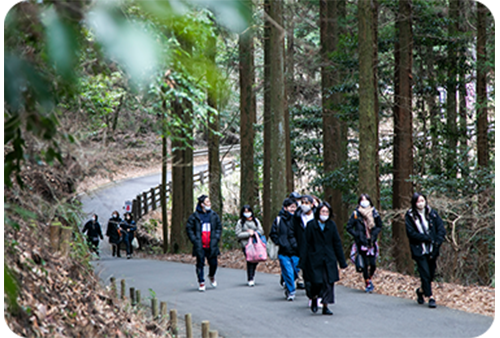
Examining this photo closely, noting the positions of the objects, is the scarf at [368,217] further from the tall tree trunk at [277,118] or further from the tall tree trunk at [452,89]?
the tall tree trunk at [452,89]

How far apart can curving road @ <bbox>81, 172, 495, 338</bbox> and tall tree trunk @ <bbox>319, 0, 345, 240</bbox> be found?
950cm

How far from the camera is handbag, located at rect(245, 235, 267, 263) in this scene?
12.7 metres

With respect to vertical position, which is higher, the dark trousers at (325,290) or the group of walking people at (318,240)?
the group of walking people at (318,240)

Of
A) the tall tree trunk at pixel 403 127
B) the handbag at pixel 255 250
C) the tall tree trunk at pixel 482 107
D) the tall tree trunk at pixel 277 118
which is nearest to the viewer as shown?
the handbag at pixel 255 250

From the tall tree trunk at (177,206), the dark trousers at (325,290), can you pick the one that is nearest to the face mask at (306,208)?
the dark trousers at (325,290)

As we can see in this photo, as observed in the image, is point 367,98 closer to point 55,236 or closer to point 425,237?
point 425,237

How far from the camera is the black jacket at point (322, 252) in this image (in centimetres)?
970

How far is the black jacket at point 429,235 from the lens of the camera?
10008 mm

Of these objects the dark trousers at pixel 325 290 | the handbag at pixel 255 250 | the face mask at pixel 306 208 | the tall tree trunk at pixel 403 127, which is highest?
the tall tree trunk at pixel 403 127

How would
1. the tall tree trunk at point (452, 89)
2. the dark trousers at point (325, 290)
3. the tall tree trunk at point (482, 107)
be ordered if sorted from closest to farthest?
the dark trousers at point (325, 290) → the tall tree trunk at point (482, 107) → the tall tree trunk at point (452, 89)

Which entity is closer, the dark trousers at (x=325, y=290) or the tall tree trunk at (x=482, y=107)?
the dark trousers at (x=325, y=290)

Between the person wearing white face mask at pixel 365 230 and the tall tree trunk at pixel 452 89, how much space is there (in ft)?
24.8

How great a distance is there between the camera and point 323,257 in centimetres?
979

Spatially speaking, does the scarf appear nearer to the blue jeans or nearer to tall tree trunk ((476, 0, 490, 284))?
the blue jeans
